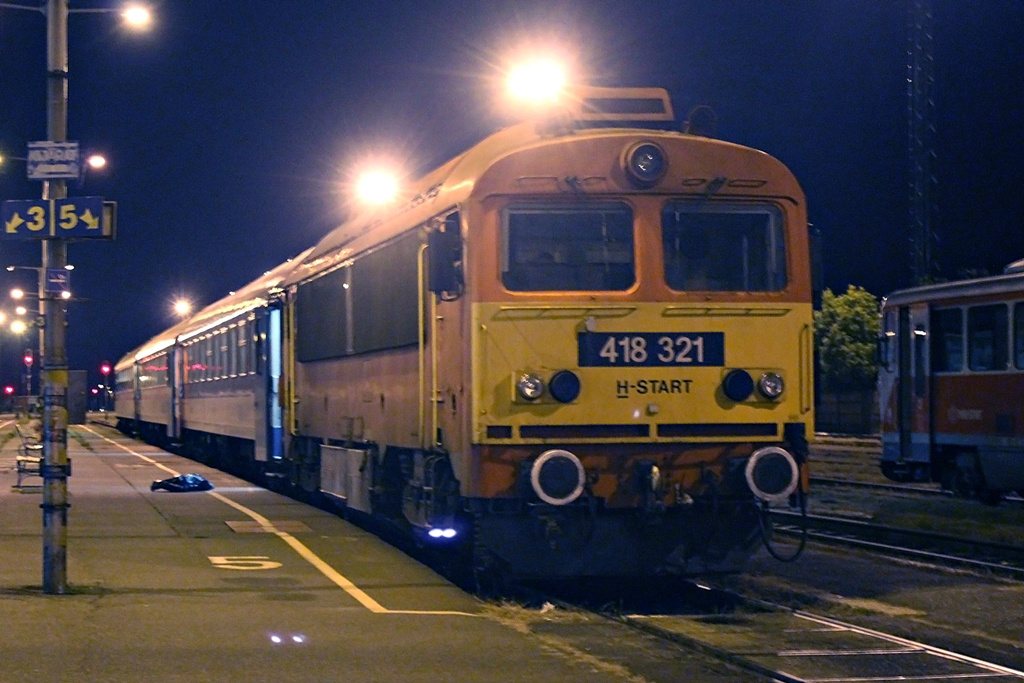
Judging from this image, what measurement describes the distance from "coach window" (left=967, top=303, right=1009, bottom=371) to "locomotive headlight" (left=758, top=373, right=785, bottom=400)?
913 cm

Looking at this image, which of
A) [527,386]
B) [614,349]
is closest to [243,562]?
[527,386]

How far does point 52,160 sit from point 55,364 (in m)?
1.54

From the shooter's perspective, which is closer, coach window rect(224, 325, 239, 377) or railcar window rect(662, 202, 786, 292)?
railcar window rect(662, 202, 786, 292)

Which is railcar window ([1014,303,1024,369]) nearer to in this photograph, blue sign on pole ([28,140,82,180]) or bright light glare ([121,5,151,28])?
bright light glare ([121,5,151,28])

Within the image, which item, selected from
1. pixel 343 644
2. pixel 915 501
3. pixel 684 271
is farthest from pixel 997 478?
pixel 343 644

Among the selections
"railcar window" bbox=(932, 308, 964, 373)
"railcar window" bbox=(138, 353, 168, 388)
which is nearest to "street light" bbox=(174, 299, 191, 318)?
"railcar window" bbox=(138, 353, 168, 388)

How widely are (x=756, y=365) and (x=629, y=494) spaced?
1344mm

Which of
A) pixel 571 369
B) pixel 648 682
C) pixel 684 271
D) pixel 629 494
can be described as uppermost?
pixel 684 271

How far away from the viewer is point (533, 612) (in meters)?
10.7

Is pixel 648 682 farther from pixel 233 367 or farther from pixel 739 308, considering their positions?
pixel 233 367

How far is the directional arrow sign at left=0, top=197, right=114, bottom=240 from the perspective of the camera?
1127cm

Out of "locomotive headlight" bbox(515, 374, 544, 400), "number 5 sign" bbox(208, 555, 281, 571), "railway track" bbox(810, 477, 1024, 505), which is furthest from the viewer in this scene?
"railway track" bbox(810, 477, 1024, 505)

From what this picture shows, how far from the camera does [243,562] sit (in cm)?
1338

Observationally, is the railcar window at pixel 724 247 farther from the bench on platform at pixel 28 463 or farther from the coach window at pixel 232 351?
the coach window at pixel 232 351
